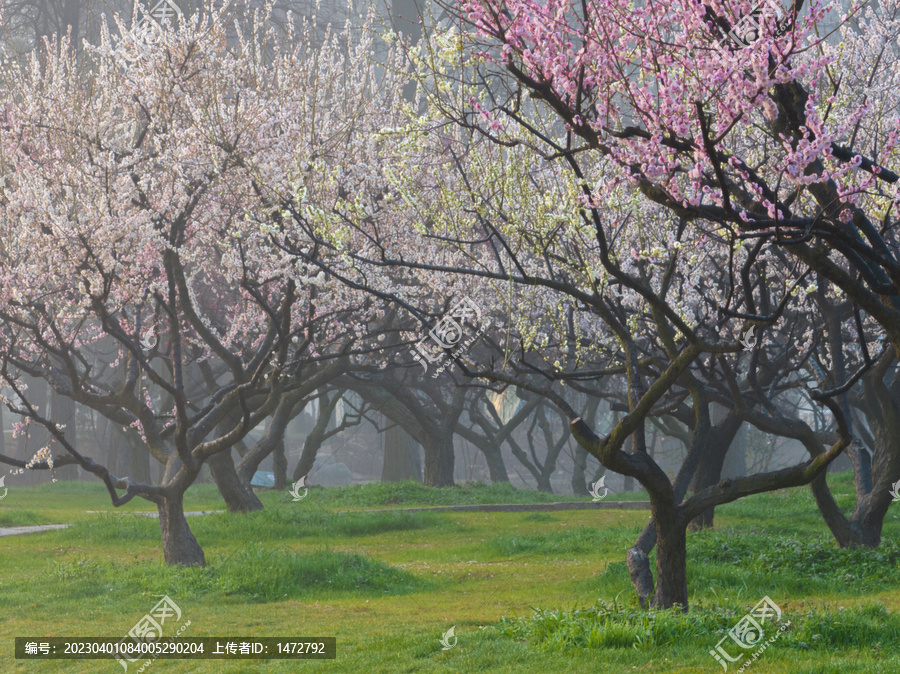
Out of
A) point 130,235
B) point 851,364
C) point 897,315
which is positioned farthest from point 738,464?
point 897,315

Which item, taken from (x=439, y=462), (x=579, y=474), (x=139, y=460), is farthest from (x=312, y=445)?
(x=579, y=474)

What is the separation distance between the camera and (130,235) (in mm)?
14734

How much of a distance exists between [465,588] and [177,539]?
4.56 meters

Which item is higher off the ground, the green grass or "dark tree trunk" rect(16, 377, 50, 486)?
"dark tree trunk" rect(16, 377, 50, 486)

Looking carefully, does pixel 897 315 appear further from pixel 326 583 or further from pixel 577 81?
pixel 326 583

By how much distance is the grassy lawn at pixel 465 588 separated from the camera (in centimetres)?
739

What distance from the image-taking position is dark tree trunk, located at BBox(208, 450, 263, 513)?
2066 centimetres

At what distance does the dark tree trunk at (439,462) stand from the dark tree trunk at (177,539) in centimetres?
1610

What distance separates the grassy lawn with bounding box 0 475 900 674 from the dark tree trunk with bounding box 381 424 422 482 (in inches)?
522

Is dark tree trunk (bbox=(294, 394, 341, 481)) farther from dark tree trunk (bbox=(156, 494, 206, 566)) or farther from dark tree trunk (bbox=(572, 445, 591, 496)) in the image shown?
dark tree trunk (bbox=(156, 494, 206, 566))

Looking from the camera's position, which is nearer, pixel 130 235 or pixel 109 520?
pixel 130 235

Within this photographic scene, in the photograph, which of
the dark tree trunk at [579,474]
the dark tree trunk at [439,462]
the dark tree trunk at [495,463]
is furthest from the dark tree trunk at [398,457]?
the dark tree trunk at [579,474]

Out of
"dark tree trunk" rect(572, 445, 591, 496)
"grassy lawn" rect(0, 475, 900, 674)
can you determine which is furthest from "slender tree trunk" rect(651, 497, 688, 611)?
"dark tree trunk" rect(572, 445, 591, 496)

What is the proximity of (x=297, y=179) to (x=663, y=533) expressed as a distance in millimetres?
5926
